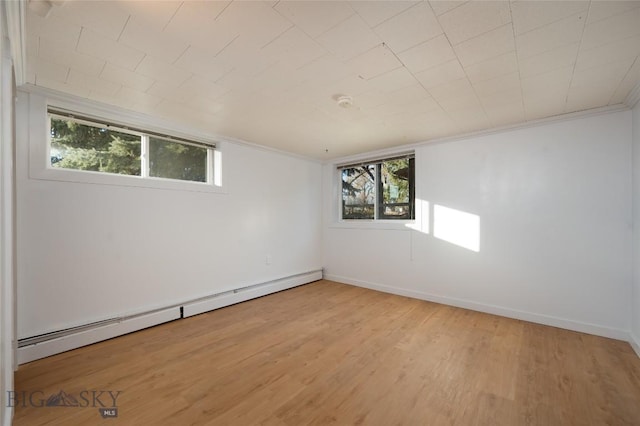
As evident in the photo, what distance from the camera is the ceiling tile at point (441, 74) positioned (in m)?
1.87

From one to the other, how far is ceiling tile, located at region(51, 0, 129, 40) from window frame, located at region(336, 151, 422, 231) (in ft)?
11.6

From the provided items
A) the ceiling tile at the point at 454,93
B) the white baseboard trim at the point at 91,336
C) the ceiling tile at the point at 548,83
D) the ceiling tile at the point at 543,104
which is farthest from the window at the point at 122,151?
the ceiling tile at the point at 543,104

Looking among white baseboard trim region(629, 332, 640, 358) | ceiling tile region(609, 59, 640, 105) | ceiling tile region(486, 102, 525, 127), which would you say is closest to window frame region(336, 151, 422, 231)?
ceiling tile region(486, 102, 525, 127)

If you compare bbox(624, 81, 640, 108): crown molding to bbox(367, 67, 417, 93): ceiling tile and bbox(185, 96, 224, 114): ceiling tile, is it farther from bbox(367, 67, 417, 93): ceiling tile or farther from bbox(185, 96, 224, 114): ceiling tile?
bbox(185, 96, 224, 114): ceiling tile

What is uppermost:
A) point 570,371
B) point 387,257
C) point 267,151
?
point 267,151

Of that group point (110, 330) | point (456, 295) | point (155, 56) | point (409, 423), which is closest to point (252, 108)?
point (155, 56)

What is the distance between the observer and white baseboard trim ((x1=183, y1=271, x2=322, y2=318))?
10.4ft

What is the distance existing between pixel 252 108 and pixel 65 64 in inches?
54.0

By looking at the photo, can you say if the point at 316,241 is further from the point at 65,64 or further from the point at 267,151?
the point at 65,64

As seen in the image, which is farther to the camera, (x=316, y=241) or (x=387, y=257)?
(x=316, y=241)

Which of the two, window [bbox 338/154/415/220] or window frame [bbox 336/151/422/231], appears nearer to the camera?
window frame [bbox 336/151/422/231]

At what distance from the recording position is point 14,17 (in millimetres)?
1385

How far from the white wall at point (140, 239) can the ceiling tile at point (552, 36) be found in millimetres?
3228

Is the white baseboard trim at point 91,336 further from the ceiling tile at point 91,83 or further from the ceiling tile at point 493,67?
the ceiling tile at point 493,67
